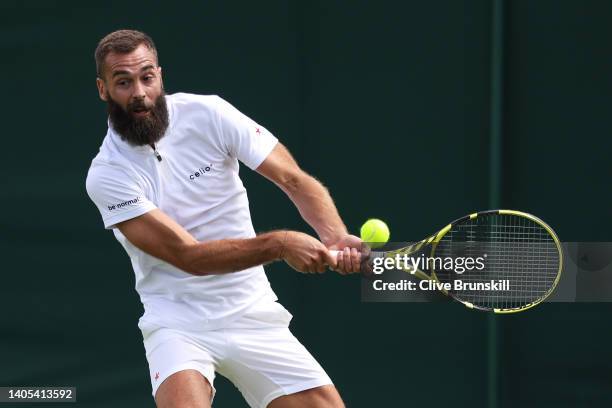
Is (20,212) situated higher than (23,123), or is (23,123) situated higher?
(23,123)

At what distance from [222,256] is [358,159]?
2.01 meters

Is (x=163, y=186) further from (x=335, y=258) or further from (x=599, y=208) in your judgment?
(x=599, y=208)

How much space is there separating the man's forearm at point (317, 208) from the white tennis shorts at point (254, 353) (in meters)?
0.37

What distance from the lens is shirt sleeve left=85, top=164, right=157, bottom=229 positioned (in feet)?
14.8

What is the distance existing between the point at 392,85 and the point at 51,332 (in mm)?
2028

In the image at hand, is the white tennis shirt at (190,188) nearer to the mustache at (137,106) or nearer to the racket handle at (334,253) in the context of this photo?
the mustache at (137,106)

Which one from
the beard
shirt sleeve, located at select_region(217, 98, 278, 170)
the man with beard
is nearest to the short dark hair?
the man with beard

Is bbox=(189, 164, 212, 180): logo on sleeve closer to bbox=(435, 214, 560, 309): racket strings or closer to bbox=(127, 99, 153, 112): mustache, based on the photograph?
bbox=(127, 99, 153, 112): mustache

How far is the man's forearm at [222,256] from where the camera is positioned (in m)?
4.35

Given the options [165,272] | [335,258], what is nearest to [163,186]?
[165,272]

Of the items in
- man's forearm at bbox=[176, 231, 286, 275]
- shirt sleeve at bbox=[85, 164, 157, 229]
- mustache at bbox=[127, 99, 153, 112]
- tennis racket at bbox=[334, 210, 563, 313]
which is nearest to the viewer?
man's forearm at bbox=[176, 231, 286, 275]

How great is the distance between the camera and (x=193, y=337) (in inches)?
180

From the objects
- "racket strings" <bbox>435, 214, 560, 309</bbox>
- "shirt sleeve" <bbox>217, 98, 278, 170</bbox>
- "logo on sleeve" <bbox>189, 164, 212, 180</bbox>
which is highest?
"shirt sleeve" <bbox>217, 98, 278, 170</bbox>

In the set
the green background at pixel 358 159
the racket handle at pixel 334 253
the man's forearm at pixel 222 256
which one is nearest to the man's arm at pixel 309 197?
the racket handle at pixel 334 253
